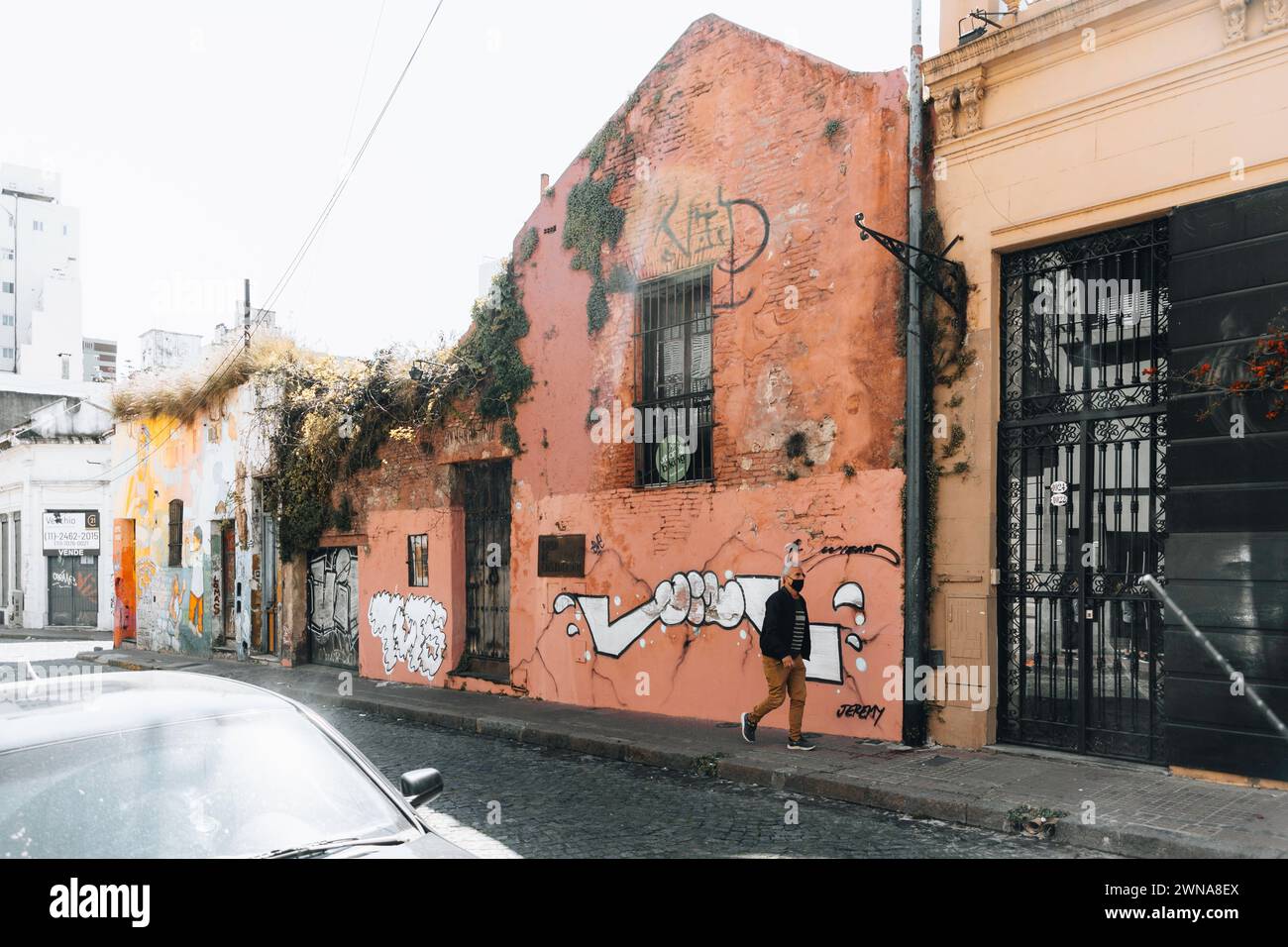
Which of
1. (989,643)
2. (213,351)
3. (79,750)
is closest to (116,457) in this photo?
(213,351)

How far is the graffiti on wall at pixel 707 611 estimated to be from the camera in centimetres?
1017

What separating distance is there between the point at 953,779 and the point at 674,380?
602 centimetres

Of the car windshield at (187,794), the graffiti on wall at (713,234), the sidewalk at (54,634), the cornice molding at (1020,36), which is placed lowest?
the sidewalk at (54,634)

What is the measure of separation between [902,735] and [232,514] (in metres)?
16.1

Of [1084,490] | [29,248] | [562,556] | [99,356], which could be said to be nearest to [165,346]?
[562,556]

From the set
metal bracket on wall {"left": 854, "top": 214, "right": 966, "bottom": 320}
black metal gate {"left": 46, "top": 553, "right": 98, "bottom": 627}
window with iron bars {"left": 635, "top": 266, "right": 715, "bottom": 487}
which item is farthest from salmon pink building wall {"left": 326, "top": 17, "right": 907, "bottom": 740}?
black metal gate {"left": 46, "top": 553, "right": 98, "bottom": 627}

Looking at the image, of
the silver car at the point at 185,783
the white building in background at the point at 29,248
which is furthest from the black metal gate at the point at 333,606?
the white building in background at the point at 29,248

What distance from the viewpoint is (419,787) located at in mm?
4117

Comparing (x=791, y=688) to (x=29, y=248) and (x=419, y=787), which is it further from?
(x=29, y=248)

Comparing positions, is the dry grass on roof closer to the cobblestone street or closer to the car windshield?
the cobblestone street

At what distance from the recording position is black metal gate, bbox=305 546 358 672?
18281 millimetres

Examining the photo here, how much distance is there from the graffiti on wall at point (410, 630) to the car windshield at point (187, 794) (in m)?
11.8

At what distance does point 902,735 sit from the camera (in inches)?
372

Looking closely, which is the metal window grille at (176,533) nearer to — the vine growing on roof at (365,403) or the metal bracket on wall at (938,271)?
the vine growing on roof at (365,403)
